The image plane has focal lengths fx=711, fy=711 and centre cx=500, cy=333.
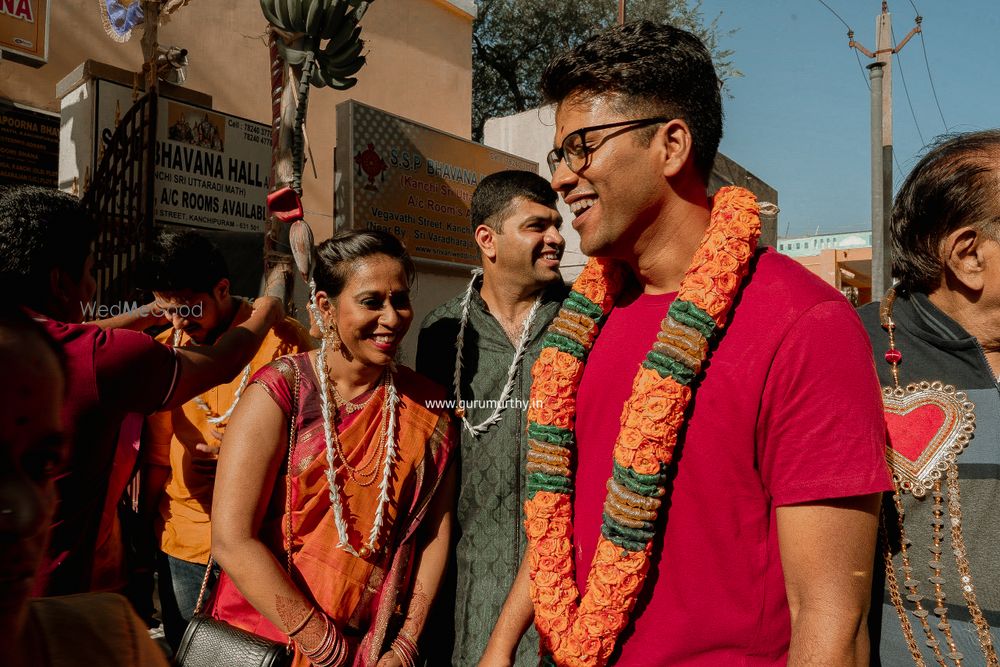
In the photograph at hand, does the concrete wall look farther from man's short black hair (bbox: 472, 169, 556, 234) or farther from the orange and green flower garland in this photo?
the orange and green flower garland

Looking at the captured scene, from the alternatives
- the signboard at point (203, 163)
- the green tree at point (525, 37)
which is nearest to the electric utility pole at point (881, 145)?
the green tree at point (525, 37)

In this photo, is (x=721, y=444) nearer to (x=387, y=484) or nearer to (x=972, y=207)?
(x=972, y=207)

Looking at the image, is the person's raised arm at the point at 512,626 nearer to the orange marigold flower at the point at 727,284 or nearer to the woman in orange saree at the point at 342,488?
the woman in orange saree at the point at 342,488

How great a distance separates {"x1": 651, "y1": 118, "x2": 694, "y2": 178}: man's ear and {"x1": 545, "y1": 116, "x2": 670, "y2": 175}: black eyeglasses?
0.03 meters

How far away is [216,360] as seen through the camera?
2.32m

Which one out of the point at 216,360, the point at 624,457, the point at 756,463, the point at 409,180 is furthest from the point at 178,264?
the point at 409,180

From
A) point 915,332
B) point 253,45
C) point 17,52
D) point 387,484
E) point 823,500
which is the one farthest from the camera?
point 253,45

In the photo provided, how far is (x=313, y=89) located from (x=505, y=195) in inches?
251

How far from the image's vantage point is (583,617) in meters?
1.53

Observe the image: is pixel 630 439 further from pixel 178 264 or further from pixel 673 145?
pixel 178 264

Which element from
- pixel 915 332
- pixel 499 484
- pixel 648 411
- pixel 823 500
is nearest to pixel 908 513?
pixel 915 332

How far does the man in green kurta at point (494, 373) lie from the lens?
2674 millimetres

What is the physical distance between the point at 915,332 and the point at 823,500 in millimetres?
743

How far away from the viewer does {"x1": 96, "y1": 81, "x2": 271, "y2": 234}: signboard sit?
5.82 meters
